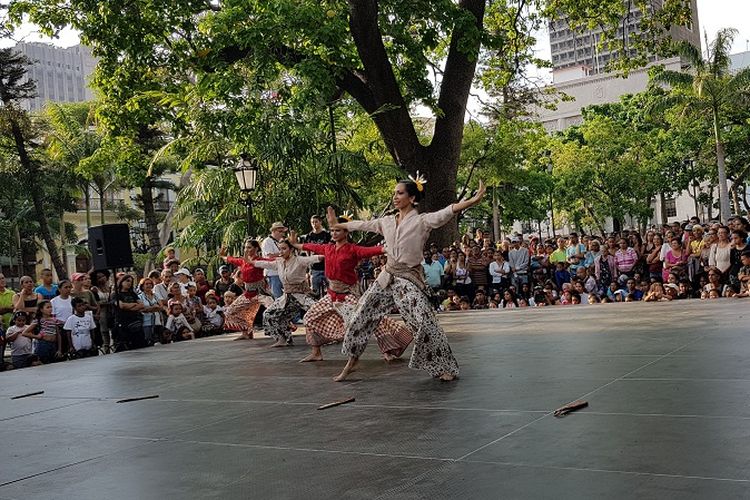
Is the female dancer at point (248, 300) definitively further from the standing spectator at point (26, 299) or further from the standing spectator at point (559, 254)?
the standing spectator at point (559, 254)

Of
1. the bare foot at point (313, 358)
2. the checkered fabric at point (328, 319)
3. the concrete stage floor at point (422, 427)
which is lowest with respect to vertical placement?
the concrete stage floor at point (422, 427)

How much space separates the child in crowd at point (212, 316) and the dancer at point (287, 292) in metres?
4.36

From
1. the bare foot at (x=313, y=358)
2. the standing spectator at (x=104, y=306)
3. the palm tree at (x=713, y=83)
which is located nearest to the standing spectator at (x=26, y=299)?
the standing spectator at (x=104, y=306)

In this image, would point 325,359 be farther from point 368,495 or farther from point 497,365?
point 368,495

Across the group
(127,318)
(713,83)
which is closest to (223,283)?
(127,318)

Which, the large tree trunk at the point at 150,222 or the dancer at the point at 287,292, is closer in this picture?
the dancer at the point at 287,292

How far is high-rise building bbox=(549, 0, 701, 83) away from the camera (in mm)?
20906

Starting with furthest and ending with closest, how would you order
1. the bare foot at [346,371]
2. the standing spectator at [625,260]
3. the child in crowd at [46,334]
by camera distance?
the standing spectator at [625,260], the child in crowd at [46,334], the bare foot at [346,371]

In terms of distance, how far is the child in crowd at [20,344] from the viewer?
1338 cm

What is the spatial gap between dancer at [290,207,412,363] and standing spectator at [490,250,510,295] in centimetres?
759

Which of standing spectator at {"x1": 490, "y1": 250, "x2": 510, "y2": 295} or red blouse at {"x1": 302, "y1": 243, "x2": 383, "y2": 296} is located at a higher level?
red blouse at {"x1": 302, "y1": 243, "x2": 383, "y2": 296}

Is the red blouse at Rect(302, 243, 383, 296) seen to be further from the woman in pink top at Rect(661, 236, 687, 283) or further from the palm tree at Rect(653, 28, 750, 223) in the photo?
the palm tree at Rect(653, 28, 750, 223)

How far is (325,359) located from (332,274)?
1175 mm

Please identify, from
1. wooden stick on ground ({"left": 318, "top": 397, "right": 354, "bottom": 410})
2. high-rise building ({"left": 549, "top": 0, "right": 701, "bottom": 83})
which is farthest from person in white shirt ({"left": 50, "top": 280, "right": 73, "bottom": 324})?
high-rise building ({"left": 549, "top": 0, "right": 701, "bottom": 83})
